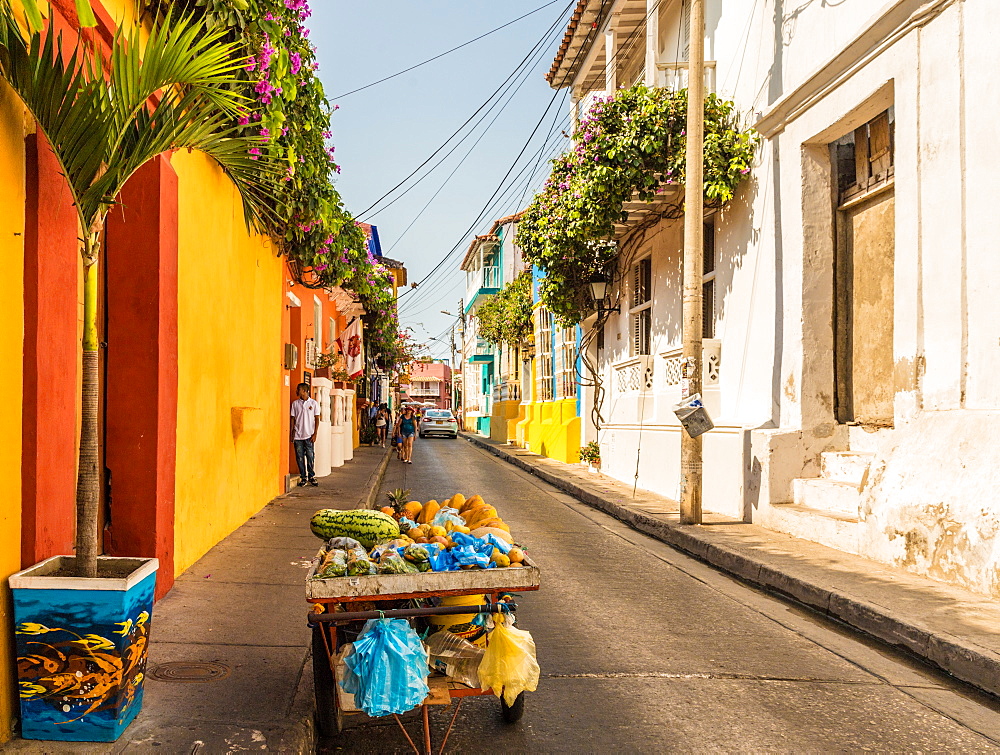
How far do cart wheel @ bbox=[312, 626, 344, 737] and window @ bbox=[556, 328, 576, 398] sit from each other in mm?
21023

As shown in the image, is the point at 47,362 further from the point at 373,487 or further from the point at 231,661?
the point at 373,487

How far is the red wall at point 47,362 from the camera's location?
4047 mm

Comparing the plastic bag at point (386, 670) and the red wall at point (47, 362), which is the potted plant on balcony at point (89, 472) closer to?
the red wall at point (47, 362)

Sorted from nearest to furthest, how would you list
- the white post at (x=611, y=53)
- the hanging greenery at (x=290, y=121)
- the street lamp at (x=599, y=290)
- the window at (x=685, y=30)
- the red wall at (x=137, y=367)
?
the red wall at (x=137, y=367) → the hanging greenery at (x=290, y=121) → the window at (x=685, y=30) → the white post at (x=611, y=53) → the street lamp at (x=599, y=290)

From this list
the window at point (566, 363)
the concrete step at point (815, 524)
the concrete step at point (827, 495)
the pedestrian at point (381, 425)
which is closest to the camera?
the concrete step at point (815, 524)

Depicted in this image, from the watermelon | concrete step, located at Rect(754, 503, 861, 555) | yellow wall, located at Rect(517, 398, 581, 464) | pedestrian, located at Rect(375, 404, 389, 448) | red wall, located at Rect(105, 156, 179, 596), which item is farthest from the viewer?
pedestrian, located at Rect(375, 404, 389, 448)

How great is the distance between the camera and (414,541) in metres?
4.37

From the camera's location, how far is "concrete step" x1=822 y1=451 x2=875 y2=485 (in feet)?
31.2

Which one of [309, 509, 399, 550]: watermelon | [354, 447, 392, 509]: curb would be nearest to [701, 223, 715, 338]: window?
[354, 447, 392, 509]: curb

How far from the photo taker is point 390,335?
35625 mm

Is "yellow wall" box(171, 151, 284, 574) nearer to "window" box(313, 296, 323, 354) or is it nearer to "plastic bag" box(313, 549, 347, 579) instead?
"plastic bag" box(313, 549, 347, 579)

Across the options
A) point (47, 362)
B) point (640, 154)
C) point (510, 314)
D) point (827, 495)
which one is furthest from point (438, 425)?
point (47, 362)

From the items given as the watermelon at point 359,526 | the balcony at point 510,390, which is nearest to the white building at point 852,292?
the watermelon at point 359,526

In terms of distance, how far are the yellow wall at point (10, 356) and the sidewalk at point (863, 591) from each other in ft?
16.6
